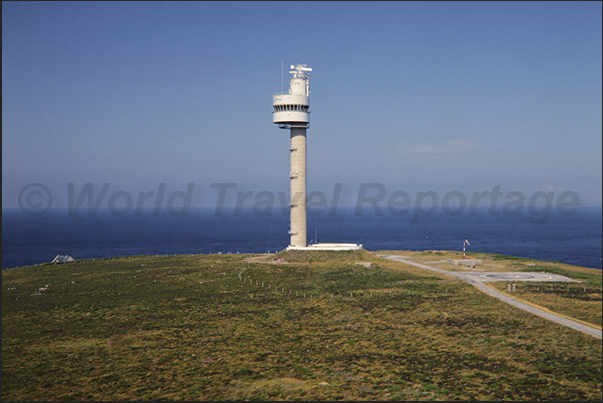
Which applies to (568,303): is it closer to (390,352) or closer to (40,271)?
(390,352)

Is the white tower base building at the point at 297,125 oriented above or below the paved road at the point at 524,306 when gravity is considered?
above

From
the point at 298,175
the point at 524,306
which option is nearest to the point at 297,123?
the point at 298,175

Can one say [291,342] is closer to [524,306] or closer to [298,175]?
[524,306]

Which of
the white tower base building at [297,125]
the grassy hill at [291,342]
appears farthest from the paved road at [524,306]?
the white tower base building at [297,125]

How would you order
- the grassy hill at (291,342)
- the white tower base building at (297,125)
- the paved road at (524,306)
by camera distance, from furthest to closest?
the white tower base building at (297,125), the paved road at (524,306), the grassy hill at (291,342)

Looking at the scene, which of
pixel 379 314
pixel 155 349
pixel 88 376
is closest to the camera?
pixel 88 376

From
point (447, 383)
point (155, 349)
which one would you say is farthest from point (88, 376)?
point (447, 383)

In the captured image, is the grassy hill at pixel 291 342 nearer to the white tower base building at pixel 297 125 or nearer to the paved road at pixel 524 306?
the paved road at pixel 524 306

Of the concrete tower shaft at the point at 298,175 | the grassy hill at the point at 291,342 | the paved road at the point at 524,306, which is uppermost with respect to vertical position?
the concrete tower shaft at the point at 298,175
